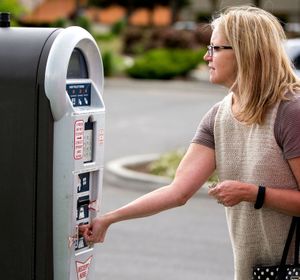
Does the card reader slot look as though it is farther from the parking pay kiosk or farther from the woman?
the woman

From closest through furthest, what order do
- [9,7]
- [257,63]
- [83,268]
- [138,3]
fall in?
[257,63]
[83,268]
[9,7]
[138,3]

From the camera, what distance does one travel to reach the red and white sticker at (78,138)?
391cm

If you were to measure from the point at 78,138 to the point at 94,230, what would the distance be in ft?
1.27

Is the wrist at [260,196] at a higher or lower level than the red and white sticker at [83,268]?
higher

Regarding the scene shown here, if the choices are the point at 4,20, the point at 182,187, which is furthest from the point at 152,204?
the point at 4,20

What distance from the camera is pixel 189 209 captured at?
9.86 meters

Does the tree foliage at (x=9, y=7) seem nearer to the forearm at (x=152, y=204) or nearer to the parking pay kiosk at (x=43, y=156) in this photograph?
the parking pay kiosk at (x=43, y=156)

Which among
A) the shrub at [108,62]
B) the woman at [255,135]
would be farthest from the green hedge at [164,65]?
the woman at [255,135]

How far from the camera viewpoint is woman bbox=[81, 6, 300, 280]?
11.4 feet

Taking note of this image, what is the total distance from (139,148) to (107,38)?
27897 mm

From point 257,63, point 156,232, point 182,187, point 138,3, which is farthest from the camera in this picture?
point 138,3

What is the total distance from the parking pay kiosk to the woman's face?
621mm

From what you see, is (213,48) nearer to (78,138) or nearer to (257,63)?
(257,63)

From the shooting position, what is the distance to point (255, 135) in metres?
3.53
